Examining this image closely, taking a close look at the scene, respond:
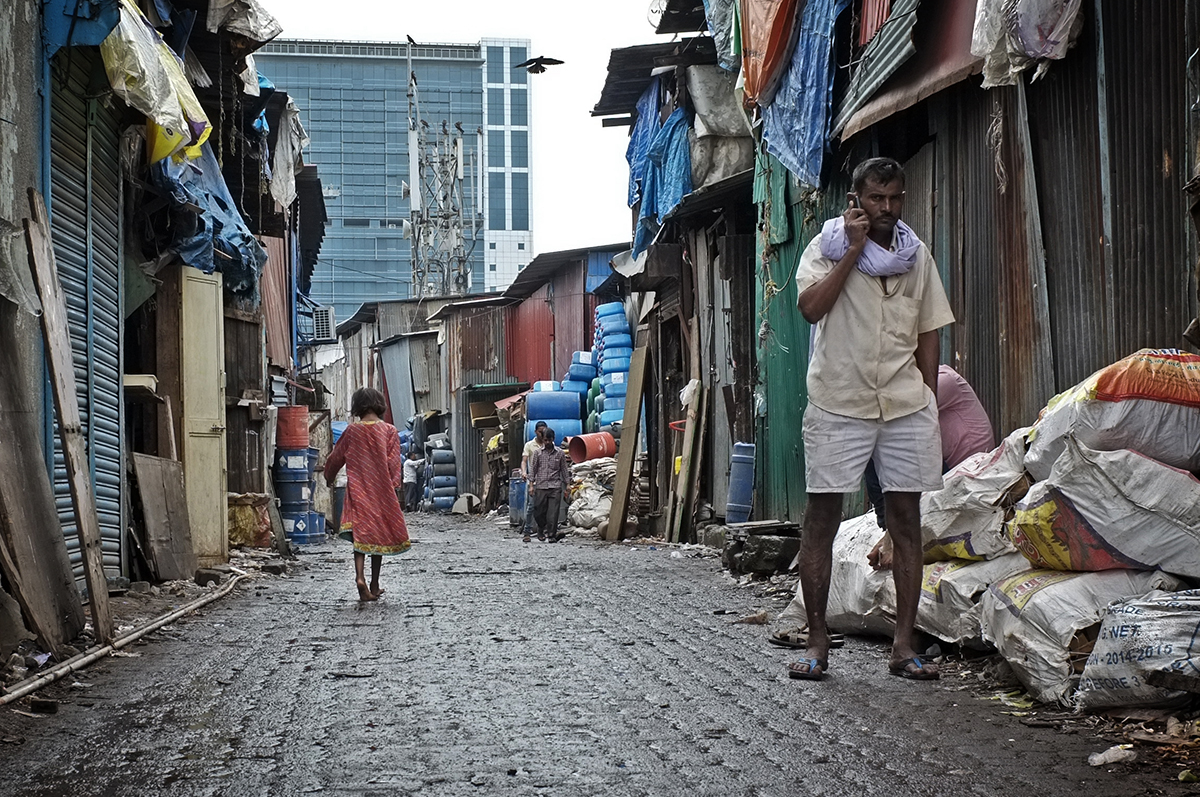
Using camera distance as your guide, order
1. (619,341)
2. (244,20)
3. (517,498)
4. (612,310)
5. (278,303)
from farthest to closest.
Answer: (612,310) → (517,498) → (619,341) → (278,303) → (244,20)

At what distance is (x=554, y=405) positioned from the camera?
26906mm

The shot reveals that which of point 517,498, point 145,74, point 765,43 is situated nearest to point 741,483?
point 765,43

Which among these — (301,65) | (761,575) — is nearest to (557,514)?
(761,575)

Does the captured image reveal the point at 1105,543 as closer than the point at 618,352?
Yes

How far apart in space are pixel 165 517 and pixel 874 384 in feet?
23.2

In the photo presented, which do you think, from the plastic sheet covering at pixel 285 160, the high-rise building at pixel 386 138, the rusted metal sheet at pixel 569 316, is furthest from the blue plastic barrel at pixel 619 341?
the high-rise building at pixel 386 138

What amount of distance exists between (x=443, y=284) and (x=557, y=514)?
871 inches

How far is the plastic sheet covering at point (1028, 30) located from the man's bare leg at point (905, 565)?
2.27 meters

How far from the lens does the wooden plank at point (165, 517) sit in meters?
9.76

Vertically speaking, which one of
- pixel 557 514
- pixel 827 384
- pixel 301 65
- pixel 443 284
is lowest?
pixel 557 514

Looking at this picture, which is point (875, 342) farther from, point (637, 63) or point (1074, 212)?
point (637, 63)

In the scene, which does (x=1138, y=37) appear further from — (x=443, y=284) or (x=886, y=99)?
(x=443, y=284)

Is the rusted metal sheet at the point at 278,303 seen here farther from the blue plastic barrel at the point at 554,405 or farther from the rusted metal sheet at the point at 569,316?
the rusted metal sheet at the point at 569,316

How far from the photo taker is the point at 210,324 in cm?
1218
